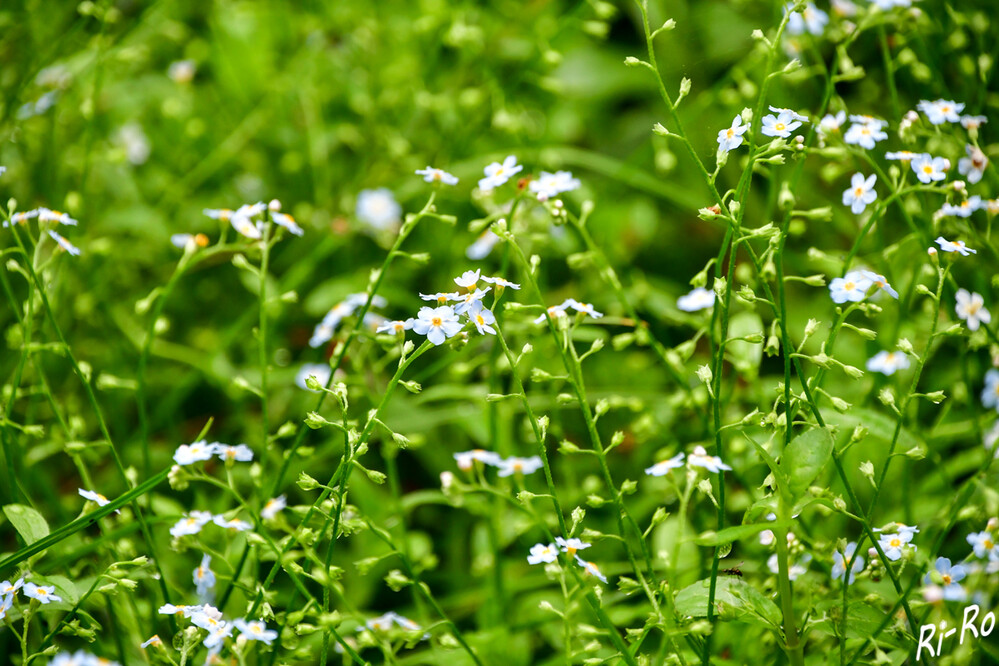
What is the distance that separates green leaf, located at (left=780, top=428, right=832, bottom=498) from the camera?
1534 mm

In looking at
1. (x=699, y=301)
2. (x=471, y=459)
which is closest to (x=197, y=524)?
(x=471, y=459)

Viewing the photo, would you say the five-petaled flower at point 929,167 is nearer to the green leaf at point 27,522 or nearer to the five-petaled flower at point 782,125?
the five-petaled flower at point 782,125

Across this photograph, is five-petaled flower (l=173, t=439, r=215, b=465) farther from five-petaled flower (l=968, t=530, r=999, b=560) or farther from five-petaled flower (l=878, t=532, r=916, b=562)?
five-petaled flower (l=968, t=530, r=999, b=560)

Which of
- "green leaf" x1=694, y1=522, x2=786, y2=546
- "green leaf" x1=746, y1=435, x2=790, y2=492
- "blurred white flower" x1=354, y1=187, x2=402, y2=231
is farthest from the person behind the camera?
"blurred white flower" x1=354, y1=187, x2=402, y2=231

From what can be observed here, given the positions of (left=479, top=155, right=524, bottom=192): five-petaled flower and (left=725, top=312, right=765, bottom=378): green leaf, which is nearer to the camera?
(left=479, top=155, right=524, bottom=192): five-petaled flower

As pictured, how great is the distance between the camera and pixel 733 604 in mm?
1625

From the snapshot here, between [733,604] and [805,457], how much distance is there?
0.96 feet

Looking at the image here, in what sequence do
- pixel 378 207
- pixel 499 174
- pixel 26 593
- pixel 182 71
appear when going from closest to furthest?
pixel 26 593, pixel 499 174, pixel 378 207, pixel 182 71

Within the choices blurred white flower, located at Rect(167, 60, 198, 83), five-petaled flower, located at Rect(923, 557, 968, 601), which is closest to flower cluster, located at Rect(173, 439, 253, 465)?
five-petaled flower, located at Rect(923, 557, 968, 601)

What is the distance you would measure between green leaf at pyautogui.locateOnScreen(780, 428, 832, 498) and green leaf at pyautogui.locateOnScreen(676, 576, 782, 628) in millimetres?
228

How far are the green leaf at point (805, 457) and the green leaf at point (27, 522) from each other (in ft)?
4.57

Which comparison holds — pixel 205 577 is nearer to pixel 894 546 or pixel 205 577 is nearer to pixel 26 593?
pixel 26 593

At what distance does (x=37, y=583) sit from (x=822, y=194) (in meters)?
3.38

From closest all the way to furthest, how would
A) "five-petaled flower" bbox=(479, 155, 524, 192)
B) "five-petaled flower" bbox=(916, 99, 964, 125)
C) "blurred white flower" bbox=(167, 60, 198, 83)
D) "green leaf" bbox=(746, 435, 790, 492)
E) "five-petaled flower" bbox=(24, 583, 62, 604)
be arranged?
1. "green leaf" bbox=(746, 435, 790, 492)
2. "five-petaled flower" bbox=(24, 583, 62, 604)
3. "five-petaled flower" bbox=(479, 155, 524, 192)
4. "five-petaled flower" bbox=(916, 99, 964, 125)
5. "blurred white flower" bbox=(167, 60, 198, 83)
